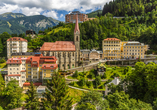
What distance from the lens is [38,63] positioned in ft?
165

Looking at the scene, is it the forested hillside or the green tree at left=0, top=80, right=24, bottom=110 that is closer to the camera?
the green tree at left=0, top=80, right=24, bottom=110

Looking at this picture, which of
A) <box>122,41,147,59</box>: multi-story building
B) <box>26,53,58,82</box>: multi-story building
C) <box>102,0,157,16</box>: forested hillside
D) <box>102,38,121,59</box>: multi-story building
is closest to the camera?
<box>26,53,58,82</box>: multi-story building

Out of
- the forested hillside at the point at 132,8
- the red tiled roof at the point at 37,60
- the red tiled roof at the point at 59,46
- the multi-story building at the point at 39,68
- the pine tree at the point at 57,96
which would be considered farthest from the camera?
the forested hillside at the point at 132,8

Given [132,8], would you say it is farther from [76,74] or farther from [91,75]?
[76,74]

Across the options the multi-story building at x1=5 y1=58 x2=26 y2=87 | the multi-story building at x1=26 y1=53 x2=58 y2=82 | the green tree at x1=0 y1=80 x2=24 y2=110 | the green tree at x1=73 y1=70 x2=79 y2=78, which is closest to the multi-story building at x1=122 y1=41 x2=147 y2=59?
the green tree at x1=73 y1=70 x2=79 y2=78

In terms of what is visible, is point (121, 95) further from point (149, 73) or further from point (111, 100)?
point (149, 73)

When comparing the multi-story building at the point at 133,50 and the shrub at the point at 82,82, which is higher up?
the multi-story building at the point at 133,50

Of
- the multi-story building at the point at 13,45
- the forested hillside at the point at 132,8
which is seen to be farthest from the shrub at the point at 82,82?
the forested hillside at the point at 132,8

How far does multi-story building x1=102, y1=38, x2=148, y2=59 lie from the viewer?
210 ft

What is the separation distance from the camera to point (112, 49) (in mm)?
65625

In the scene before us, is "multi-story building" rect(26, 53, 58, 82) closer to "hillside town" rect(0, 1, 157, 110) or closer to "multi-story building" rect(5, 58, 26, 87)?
"hillside town" rect(0, 1, 157, 110)

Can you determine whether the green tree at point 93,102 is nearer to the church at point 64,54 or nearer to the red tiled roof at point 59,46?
the church at point 64,54

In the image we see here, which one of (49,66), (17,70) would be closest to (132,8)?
(49,66)

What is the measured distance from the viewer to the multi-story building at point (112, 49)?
65.4m
